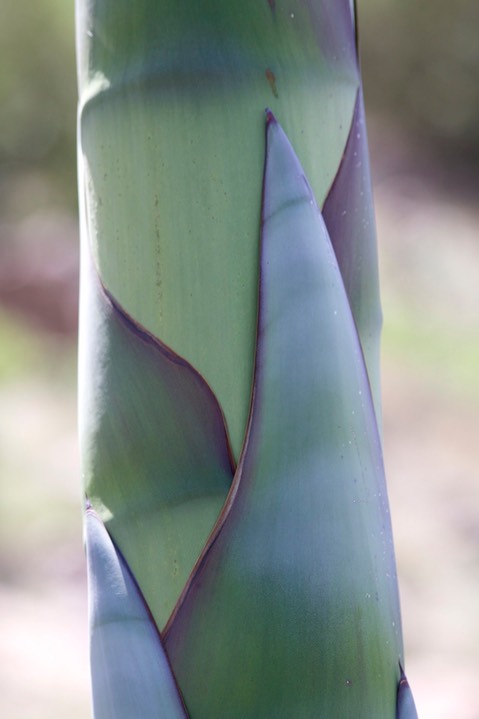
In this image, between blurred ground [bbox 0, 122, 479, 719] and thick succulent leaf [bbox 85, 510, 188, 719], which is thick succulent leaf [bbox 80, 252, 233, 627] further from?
blurred ground [bbox 0, 122, 479, 719]

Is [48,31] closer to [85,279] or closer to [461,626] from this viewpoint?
[461,626]

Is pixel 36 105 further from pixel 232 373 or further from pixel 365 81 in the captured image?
pixel 232 373

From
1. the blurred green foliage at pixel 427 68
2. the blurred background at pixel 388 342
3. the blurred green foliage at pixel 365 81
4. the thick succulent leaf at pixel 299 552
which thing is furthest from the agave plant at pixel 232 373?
the blurred green foliage at pixel 427 68

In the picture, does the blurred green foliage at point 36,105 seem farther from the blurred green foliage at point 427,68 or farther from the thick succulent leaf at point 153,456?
the thick succulent leaf at point 153,456

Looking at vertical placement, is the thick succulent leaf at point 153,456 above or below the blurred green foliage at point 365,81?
below

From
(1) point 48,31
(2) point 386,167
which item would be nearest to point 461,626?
(2) point 386,167

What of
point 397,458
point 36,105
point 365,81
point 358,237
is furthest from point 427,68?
point 358,237

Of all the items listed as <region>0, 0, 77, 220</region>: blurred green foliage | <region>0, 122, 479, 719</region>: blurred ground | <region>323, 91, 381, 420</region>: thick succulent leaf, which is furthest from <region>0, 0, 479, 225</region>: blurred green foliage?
<region>323, 91, 381, 420</region>: thick succulent leaf

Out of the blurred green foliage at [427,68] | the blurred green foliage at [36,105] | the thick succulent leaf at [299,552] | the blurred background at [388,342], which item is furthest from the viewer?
the blurred green foliage at [427,68]
